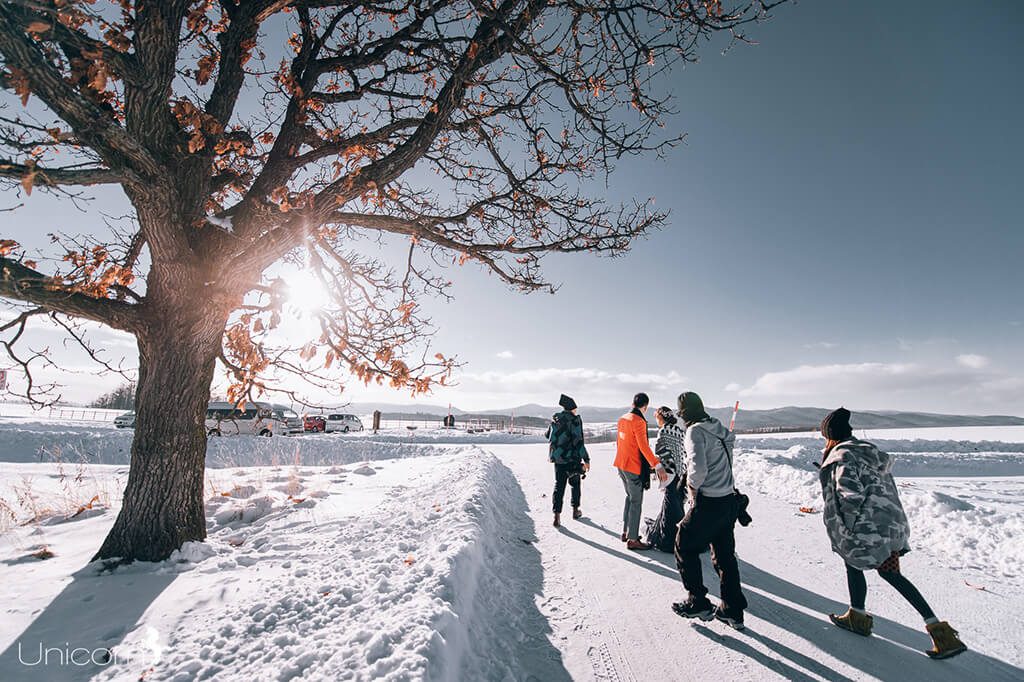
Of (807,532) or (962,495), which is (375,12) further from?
(962,495)

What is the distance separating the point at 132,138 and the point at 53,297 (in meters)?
1.90

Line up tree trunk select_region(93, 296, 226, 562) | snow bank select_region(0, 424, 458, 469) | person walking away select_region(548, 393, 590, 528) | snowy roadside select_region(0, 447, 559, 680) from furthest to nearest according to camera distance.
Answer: snow bank select_region(0, 424, 458, 469) → person walking away select_region(548, 393, 590, 528) → tree trunk select_region(93, 296, 226, 562) → snowy roadside select_region(0, 447, 559, 680)

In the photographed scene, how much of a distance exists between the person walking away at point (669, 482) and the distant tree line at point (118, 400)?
6974 centimetres

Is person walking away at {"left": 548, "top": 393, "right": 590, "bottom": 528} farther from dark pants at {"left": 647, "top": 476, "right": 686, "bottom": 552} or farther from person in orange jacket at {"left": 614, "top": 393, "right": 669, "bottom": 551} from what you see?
dark pants at {"left": 647, "top": 476, "right": 686, "bottom": 552}

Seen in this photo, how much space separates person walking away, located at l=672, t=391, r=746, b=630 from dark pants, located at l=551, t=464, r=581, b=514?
2.90 meters

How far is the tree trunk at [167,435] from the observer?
446 centimetres

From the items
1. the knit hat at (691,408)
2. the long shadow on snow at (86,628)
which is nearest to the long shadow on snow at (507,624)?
the long shadow on snow at (86,628)

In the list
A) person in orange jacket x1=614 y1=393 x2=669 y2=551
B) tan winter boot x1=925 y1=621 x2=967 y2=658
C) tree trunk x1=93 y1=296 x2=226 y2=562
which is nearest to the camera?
tan winter boot x1=925 y1=621 x2=967 y2=658

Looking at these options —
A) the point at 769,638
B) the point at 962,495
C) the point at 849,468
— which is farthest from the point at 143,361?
the point at 962,495

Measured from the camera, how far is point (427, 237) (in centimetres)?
541

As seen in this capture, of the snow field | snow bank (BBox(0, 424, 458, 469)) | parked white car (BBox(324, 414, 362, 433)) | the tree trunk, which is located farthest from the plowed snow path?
parked white car (BBox(324, 414, 362, 433))

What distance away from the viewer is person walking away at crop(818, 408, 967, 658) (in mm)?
3496

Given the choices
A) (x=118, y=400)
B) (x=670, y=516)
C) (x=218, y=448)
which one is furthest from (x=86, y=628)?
(x=118, y=400)

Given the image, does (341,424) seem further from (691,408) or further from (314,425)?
(691,408)
